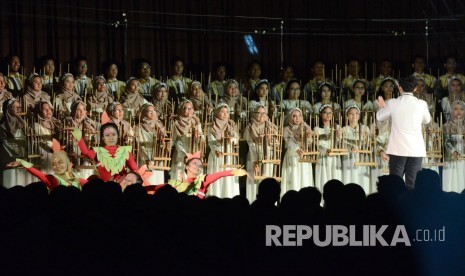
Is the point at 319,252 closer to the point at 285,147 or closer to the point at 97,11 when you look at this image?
the point at 285,147

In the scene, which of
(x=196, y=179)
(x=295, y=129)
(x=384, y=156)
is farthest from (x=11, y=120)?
(x=384, y=156)

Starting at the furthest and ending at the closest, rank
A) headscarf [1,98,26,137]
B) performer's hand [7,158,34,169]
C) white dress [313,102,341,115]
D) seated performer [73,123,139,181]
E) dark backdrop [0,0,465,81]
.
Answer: dark backdrop [0,0,465,81], white dress [313,102,341,115], headscarf [1,98,26,137], seated performer [73,123,139,181], performer's hand [7,158,34,169]

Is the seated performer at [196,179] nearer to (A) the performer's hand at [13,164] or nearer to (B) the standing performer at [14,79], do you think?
(A) the performer's hand at [13,164]

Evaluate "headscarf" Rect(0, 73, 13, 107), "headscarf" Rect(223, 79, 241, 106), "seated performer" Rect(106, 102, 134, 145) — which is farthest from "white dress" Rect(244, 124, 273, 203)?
"headscarf" Rect(0, 73, 13, 107)

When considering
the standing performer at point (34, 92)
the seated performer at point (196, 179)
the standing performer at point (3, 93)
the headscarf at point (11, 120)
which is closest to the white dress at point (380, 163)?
the seated performer at point (196, 179)

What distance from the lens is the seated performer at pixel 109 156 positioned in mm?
8586

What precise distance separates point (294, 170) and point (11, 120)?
2.65m

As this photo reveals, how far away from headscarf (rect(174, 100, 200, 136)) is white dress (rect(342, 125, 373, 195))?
4.74ft

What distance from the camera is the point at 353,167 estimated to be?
9711 millimetres

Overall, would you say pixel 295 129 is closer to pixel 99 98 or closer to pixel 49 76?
pixel 99 98

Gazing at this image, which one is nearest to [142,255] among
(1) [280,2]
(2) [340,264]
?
(2) [340,264]

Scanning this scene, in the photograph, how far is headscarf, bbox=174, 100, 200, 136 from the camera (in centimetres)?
962

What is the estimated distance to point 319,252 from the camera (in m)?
4.71

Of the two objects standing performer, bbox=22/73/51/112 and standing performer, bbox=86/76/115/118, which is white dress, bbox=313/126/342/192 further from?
standing performer, bbox=22/73/51/112
